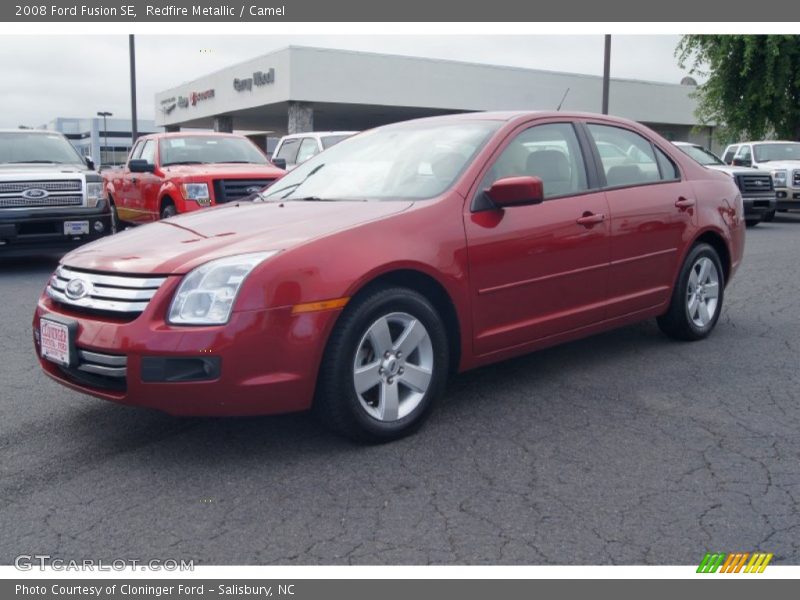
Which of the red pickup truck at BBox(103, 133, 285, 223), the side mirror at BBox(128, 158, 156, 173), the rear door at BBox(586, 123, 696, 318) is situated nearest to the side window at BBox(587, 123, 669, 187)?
the rear door at BBox(586, 123, 696, 318)

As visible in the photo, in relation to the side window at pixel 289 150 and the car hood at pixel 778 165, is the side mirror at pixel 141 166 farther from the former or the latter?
the car hood at pixel 778 165

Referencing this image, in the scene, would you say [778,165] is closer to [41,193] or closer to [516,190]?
[41,193]

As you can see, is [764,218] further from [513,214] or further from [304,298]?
[304,298]

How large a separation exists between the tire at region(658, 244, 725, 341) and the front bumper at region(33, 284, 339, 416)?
3.01m

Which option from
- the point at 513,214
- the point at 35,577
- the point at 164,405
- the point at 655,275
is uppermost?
the point at 513,214

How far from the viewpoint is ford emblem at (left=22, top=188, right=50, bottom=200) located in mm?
10148

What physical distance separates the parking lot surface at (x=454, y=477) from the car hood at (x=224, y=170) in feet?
20.0

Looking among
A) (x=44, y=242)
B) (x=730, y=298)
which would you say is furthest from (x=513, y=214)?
(x=44, y=242)

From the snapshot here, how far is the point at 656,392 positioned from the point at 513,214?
1326 mm

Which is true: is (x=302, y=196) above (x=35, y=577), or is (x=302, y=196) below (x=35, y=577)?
above

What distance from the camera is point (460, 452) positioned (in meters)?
4.09

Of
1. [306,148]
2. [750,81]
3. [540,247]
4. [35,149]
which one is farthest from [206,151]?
[750,81]

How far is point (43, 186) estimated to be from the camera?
10.3 meters

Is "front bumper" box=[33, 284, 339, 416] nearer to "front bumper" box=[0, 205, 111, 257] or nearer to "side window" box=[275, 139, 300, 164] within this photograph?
"front bumper" box=[0, 205, 111, 257]
